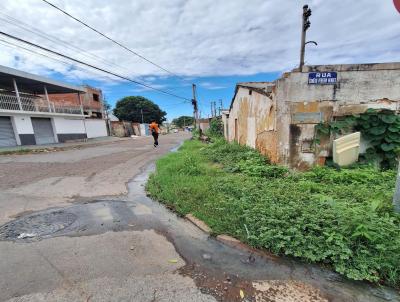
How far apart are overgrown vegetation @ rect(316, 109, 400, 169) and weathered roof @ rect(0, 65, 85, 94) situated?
20352mm

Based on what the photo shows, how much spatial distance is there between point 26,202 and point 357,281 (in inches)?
230

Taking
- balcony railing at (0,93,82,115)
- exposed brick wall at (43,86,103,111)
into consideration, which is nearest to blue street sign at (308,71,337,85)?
balcony railing at (0,93,82,115)

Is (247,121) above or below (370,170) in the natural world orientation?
above

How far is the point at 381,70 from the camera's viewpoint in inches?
200

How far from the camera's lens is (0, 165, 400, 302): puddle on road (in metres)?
2.01

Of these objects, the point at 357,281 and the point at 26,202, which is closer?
the point at 357,281

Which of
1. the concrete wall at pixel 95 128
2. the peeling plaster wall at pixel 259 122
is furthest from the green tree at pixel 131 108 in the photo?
the peeling plaster wall at pixel 259 122

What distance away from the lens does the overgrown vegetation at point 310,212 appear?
225cm

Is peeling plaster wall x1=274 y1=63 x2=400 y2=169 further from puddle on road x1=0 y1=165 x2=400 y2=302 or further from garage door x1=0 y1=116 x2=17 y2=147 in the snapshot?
garage door x1=0 y1=116 x2=17 y2=147

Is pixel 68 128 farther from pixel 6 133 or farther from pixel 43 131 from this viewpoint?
pixel 6 133

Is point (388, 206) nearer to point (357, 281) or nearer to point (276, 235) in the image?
point (357, 281)

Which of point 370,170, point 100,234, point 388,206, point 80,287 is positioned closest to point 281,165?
point 370,170

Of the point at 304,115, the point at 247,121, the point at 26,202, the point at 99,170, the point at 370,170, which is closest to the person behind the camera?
the point at 26,202

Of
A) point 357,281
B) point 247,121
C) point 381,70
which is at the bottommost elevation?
point 357,281
